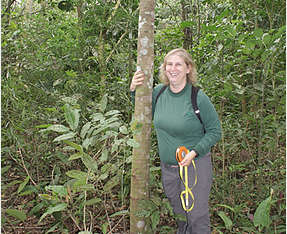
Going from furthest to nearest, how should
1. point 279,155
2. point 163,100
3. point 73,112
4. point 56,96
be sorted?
point 56,96 → point 279,155 → point 163,100 → point 73,112

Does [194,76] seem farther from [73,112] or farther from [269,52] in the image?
[73,112]

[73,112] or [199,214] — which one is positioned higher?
[73,112]

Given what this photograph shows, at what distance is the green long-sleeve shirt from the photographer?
6.62 ft

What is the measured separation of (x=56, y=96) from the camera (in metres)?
2.86

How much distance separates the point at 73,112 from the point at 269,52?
4.32ft

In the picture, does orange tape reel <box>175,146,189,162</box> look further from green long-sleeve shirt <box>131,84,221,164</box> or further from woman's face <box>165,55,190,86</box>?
woman's face <box>165,55,190,86</box>

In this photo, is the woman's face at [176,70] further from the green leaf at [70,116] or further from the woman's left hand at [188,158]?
the green leaf at [70,116]

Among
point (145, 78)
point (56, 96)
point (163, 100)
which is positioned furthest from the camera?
point (56, 96)

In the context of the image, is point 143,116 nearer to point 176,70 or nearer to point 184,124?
point 184,124

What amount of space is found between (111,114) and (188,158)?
0.61 metres

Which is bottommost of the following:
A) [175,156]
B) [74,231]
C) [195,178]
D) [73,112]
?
[74,231]

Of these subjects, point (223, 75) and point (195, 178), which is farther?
point (223, 75)

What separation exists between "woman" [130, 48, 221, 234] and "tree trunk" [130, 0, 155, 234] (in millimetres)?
84

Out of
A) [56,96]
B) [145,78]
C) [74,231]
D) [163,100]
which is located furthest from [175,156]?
[56,96]
